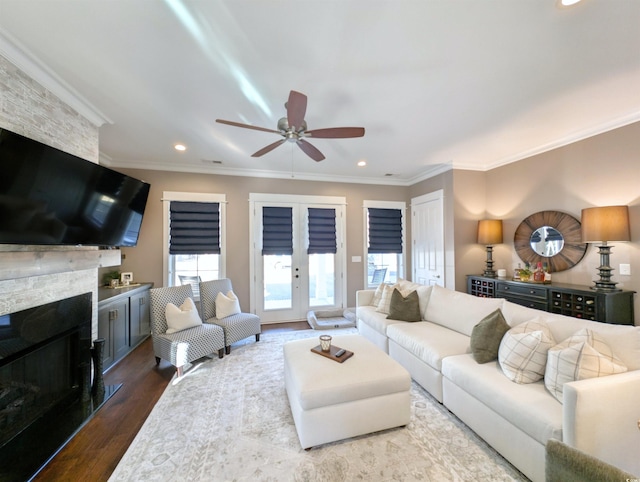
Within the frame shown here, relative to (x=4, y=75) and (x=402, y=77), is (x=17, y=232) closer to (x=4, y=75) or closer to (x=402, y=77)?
(x=4, y=75)

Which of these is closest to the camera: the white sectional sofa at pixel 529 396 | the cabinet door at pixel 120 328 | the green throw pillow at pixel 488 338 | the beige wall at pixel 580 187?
the white sectional sofa at pixel 529 396

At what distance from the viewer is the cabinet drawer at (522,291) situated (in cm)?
333

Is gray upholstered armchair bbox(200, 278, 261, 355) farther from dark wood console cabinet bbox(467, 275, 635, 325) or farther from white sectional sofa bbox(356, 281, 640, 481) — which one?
dark wood console cabinet bbox(467, 275, 635, 325)

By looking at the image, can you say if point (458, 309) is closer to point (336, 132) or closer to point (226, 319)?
point (336, 132)

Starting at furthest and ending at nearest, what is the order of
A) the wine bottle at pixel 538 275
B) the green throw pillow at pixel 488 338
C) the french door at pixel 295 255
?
1. the french door at pixel 295 255
2. the wine bottle at pixel 538 275
3. the green throw pillow at pixel 488 338

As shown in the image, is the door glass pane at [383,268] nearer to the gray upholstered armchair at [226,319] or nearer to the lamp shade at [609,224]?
the gray upholstered armchair at [226,319]

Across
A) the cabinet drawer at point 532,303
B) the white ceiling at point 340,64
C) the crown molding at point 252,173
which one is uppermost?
the white ceiling at point 340,64

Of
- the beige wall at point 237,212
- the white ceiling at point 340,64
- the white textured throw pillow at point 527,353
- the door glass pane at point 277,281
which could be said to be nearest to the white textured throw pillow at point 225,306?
the beige wall at point 237,212

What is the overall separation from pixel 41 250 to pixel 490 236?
17.8 feet

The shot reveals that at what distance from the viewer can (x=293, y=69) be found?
206cm

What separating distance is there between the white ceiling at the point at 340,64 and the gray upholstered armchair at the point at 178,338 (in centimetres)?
203

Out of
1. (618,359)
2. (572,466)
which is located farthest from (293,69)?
(618,359)

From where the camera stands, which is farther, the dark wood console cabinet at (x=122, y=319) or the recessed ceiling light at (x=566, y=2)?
the dark wood console cabinet at (x=122, y=319)

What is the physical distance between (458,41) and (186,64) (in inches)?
78.1
